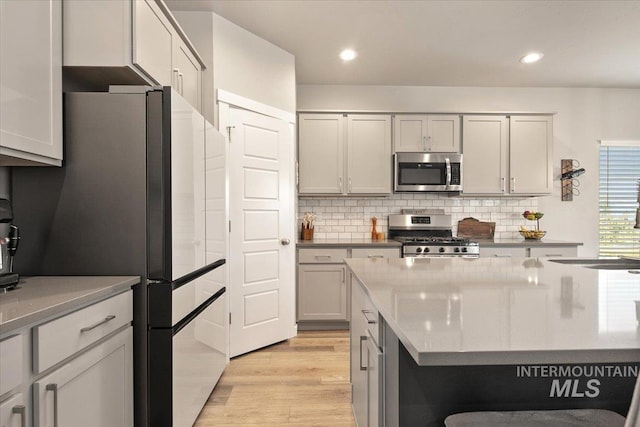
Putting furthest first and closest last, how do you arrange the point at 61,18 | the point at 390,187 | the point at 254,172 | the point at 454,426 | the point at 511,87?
the point at 511,87
the point at 390,187
the point at 254,172
the point at 61,18
the point at 454,426

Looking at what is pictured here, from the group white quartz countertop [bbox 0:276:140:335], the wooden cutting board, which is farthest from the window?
white quartz countertop [bbox 0:276:140:335]

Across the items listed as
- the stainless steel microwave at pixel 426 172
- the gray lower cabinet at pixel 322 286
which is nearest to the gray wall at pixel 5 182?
the gray lower cabinet at pixel 322 286

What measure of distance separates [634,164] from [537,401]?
4.97 meters

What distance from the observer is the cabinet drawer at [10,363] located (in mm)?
1051

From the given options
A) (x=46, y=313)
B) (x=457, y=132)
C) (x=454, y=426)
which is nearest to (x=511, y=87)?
(x=457, y=132)

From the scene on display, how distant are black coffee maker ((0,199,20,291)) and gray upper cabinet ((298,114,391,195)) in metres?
3.05

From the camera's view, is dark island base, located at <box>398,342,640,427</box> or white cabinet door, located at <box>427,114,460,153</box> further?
white cabinet door, located at <box>427,114,460,153</box>

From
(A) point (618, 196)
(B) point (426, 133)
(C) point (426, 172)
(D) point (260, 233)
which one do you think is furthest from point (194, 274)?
(A) point (618, 196)

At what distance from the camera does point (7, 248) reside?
1510 mm

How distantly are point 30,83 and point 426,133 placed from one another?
3.74 m

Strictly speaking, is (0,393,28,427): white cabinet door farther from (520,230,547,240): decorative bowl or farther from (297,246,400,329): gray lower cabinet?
(520,230,547,240): decorative bowl

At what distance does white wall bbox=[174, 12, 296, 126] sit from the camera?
313 centimetres

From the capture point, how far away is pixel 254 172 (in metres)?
3.46

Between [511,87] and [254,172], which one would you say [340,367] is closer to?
[254,172]
